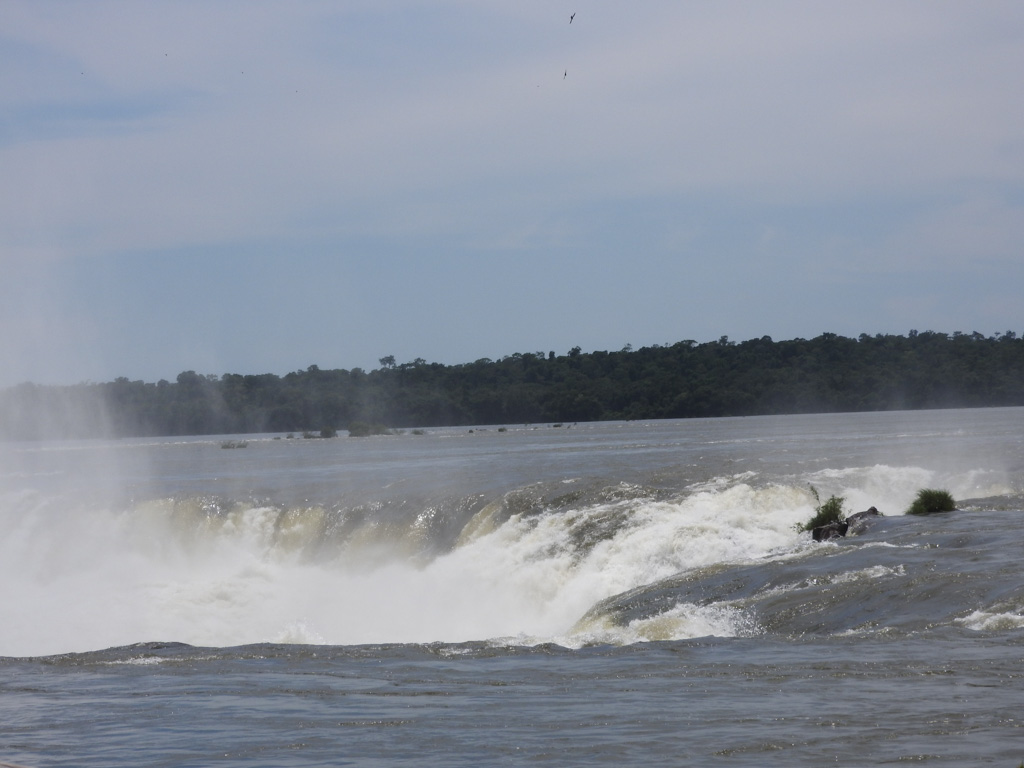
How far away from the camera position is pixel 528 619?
20.9m

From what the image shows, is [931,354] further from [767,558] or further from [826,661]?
[826,661]

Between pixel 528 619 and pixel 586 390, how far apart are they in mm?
102780

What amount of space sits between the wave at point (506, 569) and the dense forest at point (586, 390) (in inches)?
2556

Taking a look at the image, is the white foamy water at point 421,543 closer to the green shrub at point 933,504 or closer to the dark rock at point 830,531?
the dark rock at point 830,531

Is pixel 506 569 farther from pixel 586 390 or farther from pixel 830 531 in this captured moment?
pixel 586 390

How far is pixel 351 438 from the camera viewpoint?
102m

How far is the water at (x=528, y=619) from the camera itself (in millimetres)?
9555

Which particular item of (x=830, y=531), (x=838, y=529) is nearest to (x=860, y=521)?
(x=838, y=529)

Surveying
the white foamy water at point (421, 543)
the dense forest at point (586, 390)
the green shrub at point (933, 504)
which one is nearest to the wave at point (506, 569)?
the white foamy water at point (421, 543)

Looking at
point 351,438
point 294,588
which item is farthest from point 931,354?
point 294,588

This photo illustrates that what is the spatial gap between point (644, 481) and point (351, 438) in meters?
71.1

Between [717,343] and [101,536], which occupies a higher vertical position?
[717,343]

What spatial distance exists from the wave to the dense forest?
6493cm

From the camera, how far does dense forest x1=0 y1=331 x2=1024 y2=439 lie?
104562 mm
